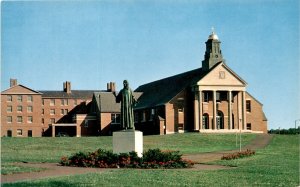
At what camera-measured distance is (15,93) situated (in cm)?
9444

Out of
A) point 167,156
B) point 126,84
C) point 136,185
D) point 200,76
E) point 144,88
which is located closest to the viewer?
point 136,185

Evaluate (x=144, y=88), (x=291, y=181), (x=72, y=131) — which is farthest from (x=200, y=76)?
(x=291, y=181)

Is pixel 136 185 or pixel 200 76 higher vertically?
pixel 200 76

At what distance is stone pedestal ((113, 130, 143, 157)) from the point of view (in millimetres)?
26938

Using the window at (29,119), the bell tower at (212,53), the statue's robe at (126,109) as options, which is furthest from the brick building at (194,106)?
the statue's robe at (126,109)

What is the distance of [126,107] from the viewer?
2844cm

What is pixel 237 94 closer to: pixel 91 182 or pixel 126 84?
pixel 126 84

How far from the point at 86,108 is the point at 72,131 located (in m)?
8.30

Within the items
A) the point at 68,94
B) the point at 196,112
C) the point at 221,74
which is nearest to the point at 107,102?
the point at 196,112

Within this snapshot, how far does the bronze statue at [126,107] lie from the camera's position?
92.0 feet

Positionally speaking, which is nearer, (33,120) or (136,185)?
(136,185)

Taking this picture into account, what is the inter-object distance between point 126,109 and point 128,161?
12.4 feet

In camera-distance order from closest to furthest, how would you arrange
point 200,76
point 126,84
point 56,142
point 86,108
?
point 126,84, point 56,142, point 200,76, point 86,108

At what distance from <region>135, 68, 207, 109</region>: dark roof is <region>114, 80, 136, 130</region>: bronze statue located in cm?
4217
